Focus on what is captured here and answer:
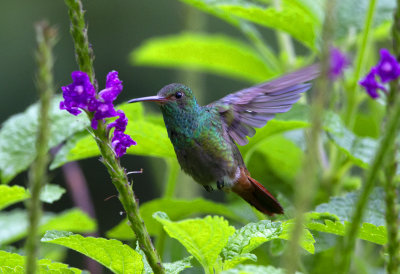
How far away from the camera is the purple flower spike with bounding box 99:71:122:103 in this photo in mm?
1277

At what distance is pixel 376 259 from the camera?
2213 millimetres

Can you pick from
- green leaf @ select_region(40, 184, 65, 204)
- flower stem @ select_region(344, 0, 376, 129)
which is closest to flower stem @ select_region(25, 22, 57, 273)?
green leaf @ select_region(40, 184, 65, 204)

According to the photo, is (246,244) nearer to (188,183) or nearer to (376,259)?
(376,259)

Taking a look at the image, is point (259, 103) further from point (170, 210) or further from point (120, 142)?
point (120, 142)

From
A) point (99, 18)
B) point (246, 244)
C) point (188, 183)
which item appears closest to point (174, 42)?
point (188, 183)

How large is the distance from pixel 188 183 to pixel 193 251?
1286 mm

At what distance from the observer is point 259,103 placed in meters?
2.00

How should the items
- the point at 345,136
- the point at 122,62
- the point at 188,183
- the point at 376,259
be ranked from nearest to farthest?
1. the point at 345,136
2. the point at 376,259
3. the point at 188,183
4. the point at 122,62

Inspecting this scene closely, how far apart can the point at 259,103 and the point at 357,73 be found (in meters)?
0.43

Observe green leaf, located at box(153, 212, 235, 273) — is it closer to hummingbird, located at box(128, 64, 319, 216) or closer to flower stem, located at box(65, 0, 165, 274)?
flower stem, located at box(65, 0, 165, 274)

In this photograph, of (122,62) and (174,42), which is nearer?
(174,42)

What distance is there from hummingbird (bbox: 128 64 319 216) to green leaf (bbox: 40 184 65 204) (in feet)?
1.38

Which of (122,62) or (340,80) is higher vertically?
(340,80)

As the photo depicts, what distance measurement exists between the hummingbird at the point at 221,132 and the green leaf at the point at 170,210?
85 mm
